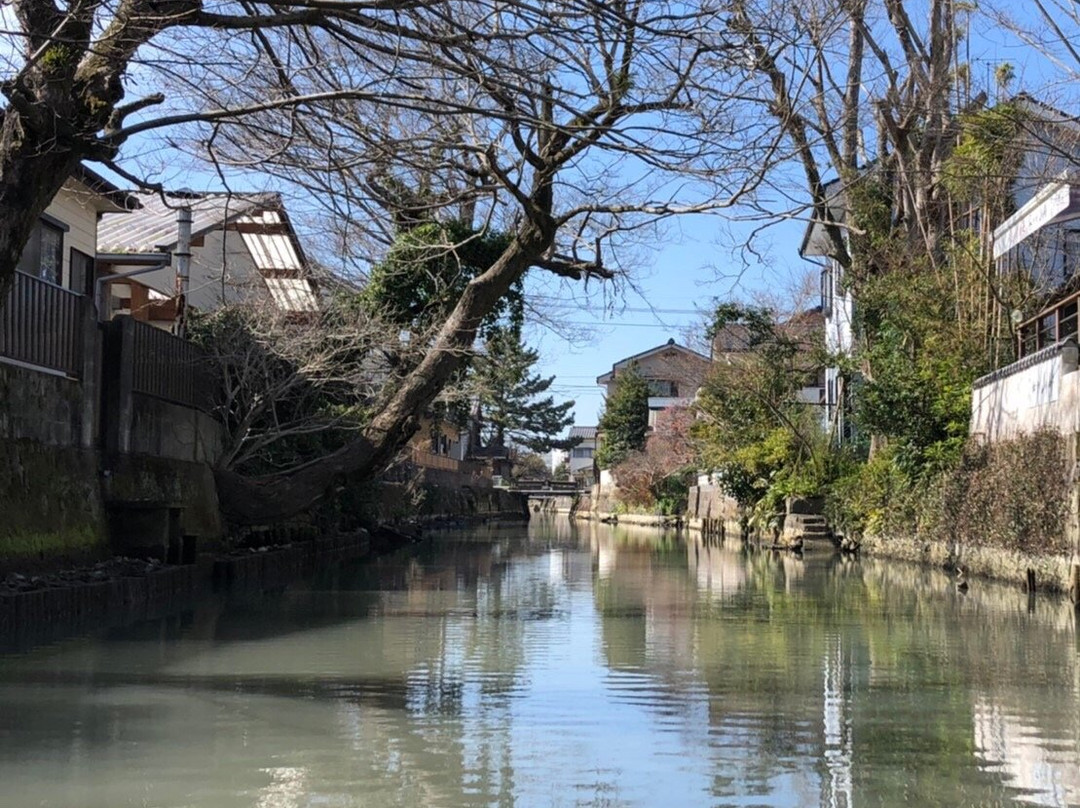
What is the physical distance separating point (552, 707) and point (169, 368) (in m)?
11.0

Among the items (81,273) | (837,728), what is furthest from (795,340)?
(837,728)

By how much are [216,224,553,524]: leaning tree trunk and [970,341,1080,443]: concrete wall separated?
703 centimetres

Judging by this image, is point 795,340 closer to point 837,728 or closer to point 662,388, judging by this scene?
point 837,728

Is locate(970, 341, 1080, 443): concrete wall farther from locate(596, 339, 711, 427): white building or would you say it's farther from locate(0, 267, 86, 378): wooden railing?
locate(596, 339, 711, 427): white building

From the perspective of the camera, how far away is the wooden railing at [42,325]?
39.6 feet

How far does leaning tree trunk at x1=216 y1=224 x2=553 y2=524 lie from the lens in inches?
661

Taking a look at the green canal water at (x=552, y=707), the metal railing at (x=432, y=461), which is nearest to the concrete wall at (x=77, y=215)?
the green canal water at (x=552, y=707)

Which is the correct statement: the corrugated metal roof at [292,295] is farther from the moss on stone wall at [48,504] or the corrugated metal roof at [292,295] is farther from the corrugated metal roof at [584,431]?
the corrugated metal roof at [584,431]

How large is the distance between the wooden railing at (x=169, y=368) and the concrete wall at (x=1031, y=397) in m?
11.6

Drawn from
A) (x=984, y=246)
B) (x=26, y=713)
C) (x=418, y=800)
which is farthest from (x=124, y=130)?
(x=984, y=246)

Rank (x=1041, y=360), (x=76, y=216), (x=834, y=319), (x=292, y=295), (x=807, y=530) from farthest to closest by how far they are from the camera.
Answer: (x=834, y=319) < (x=807, y=530) < (x=292, y=295) < (x=76, y=216) < (x=1041, y=360)

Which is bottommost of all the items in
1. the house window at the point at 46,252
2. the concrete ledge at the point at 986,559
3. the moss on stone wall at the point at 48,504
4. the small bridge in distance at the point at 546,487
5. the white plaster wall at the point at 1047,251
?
the concrete ledge at the point at 986,559

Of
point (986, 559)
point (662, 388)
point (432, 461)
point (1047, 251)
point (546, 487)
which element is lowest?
point (986, 559)

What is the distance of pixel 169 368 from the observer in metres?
16.8
